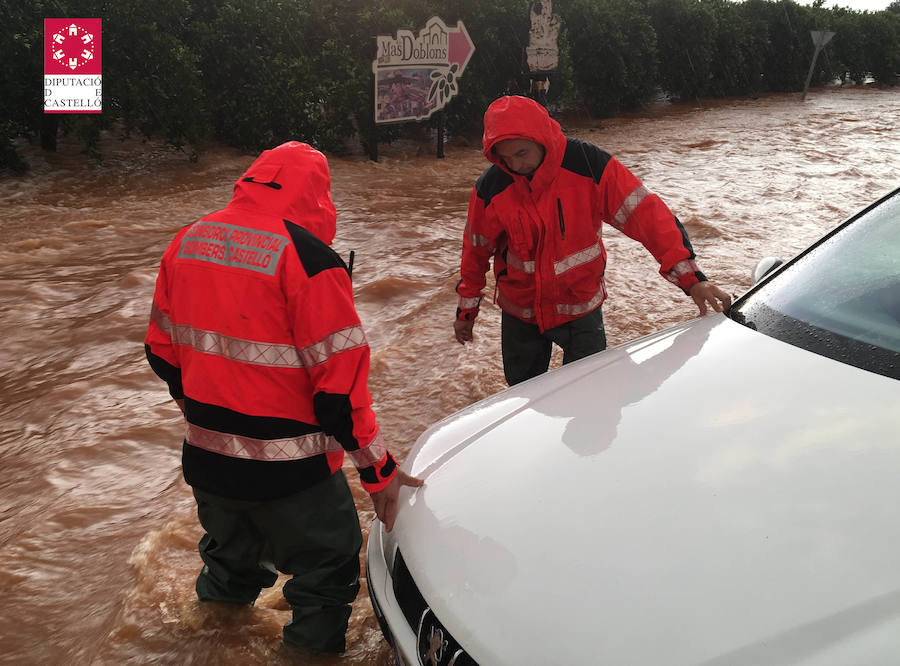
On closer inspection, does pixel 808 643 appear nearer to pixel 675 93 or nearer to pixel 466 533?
pixel 466 533

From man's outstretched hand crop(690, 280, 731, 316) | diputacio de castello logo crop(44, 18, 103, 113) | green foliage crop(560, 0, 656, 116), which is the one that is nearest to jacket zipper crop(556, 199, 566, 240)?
man's outstretched hand crop(690, 280, 731, 316)

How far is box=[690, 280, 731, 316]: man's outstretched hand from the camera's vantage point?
8.09 feet

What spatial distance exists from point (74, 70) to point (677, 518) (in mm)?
8889

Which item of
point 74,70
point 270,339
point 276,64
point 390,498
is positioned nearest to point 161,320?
point 270,339

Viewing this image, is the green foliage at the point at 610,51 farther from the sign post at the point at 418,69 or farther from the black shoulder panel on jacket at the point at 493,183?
the black shoulder panel on jacket at the point at 493,183

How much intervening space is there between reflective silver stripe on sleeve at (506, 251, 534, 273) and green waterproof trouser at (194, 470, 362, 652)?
1218 mm

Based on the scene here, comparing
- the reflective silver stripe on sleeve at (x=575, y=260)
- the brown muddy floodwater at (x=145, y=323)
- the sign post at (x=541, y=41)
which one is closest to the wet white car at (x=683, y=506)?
the reflective silver stripe on sleeve at (x=575, y=260)

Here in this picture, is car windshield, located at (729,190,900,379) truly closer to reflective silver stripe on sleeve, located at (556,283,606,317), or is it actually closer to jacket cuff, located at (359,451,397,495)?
reflective silver stripe on sleeve, located at (556,283,606,317)

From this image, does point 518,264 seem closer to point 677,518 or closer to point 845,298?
point 845,298

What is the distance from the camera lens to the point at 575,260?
290 centimetres

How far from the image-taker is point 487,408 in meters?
2.24

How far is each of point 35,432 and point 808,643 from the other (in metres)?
4.00

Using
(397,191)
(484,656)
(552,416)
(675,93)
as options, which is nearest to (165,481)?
(552,416)

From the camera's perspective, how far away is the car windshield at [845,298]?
1976 mm
